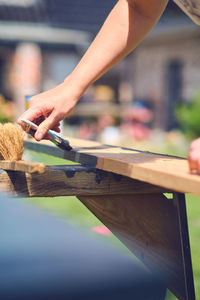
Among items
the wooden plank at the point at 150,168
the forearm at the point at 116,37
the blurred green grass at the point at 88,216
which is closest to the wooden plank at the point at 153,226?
the wooden plank at the point at 150,168

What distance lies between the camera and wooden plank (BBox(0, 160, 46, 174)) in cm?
141

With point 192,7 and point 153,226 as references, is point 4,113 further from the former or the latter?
point 192,7

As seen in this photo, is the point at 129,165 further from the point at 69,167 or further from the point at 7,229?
the point at 7,229

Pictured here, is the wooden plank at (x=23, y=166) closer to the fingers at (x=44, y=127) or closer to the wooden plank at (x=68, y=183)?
the wooden plank at (x=68, y=183)

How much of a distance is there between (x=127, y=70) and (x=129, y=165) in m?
13.8

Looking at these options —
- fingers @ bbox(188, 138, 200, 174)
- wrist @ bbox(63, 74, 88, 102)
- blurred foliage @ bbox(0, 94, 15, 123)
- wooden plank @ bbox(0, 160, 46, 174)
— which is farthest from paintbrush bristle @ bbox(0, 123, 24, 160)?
blurred foliage @ bbox(0, 94, 15, 123)

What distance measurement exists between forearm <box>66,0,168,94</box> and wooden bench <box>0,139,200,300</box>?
0.28 metres

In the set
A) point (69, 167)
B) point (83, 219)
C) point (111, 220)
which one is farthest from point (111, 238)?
point (69, 167)

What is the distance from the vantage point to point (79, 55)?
14625mm

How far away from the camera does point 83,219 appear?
4168 millimetres

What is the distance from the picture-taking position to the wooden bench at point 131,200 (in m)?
1.58

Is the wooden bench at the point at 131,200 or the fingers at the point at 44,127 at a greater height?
the fingers at the point at 44,127

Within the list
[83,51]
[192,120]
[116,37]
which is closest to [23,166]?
[116,37]

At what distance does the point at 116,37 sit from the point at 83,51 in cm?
1262
